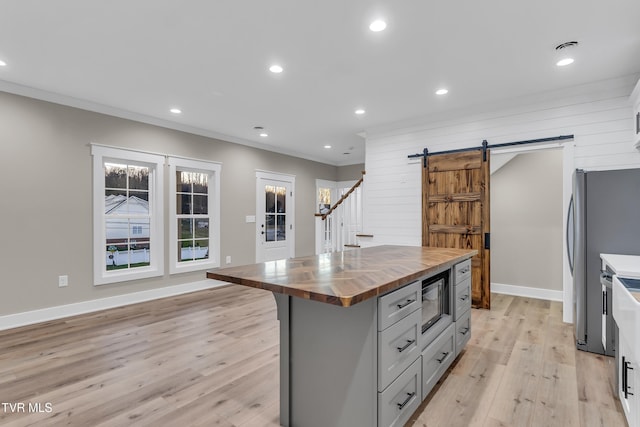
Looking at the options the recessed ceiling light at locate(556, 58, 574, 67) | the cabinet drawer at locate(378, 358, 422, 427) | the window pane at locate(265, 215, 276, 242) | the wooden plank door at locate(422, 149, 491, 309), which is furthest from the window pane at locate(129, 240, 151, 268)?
the recessed ceiling light at locate(556, 58, 574, 67)

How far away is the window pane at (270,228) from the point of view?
664 cm

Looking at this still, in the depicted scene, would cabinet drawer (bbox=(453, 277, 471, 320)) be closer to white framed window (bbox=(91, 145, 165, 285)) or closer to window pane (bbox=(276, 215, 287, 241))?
white framed window (bbox=(91, 145, 165, 285))

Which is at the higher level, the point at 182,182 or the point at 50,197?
the point at 182,182

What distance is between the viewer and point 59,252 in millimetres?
3930

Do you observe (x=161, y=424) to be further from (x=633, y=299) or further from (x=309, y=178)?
(x=309, y=178)

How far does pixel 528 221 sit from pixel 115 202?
603 centimetres

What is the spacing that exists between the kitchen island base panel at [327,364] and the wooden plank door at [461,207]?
3283 mm

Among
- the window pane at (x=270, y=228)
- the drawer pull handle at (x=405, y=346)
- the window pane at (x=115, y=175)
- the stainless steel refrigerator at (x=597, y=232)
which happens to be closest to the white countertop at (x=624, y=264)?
the stainless steel refrigerator at (x=597, y=232)

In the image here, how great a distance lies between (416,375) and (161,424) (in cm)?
152

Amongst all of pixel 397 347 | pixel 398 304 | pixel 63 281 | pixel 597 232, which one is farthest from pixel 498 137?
pixel 63 281

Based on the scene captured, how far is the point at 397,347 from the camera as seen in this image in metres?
1.67

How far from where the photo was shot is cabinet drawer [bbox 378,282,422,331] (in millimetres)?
1550

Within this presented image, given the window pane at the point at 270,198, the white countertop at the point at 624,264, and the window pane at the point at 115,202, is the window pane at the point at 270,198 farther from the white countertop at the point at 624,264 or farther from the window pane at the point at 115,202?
the white countertop at the point at 624,264

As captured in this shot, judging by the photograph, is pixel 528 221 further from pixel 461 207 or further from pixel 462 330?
pixel 462 330
